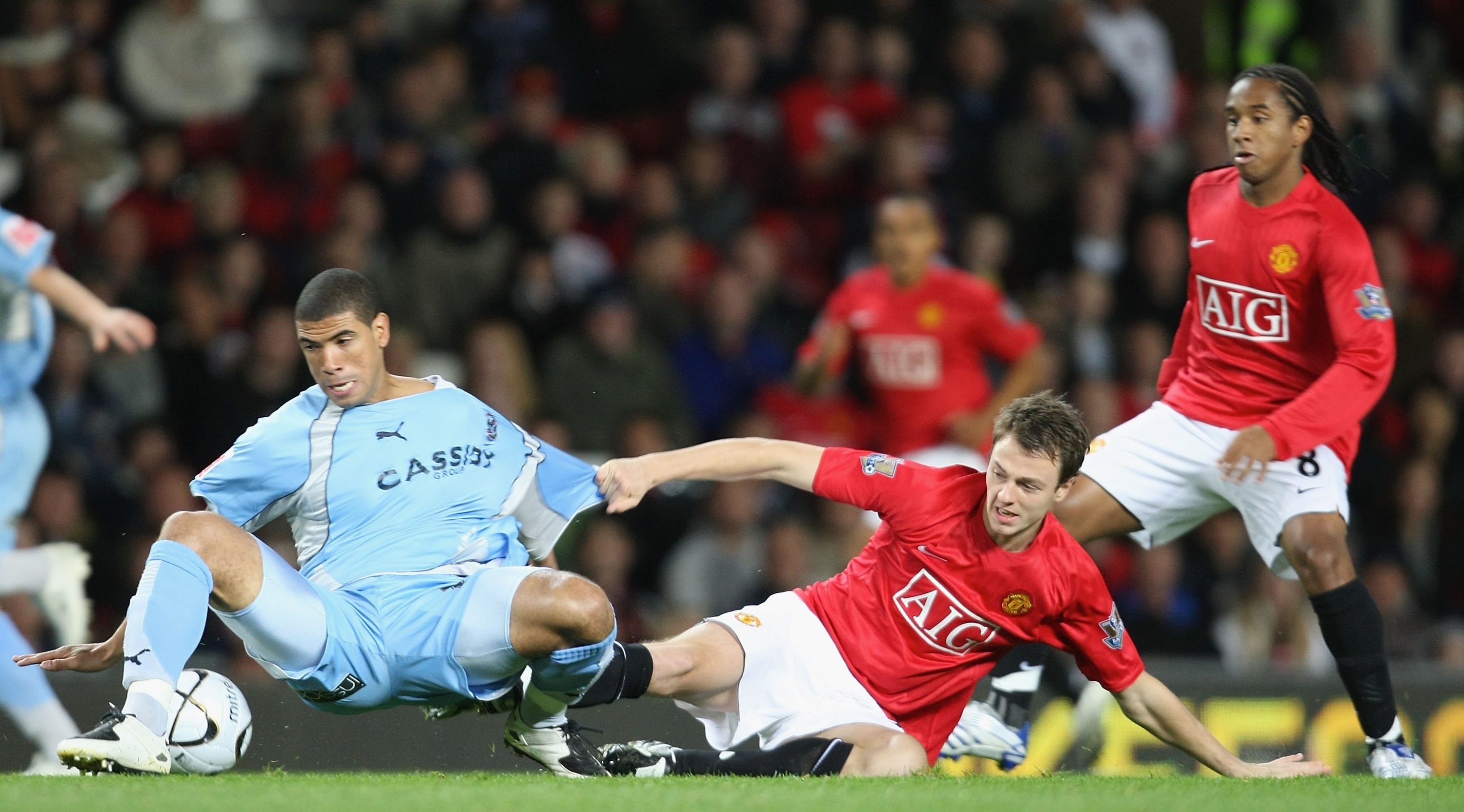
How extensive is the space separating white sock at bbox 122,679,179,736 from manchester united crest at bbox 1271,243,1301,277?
325 cm

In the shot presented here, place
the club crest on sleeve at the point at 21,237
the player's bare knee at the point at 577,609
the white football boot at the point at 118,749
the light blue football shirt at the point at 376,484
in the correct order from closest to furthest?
the white football boot at the point at 118,749 < the player's bare knee at the point at 577,609 < the light blue football shirt at the point at 376,484 < the club crest on sleeve at the point at 21,237

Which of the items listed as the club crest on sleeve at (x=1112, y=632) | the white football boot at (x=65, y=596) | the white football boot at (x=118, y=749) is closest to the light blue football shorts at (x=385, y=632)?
the white football boot at (x=118, y=749)

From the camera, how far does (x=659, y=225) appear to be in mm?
8703

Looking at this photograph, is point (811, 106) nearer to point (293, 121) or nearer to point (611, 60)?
→ point (611, 60)

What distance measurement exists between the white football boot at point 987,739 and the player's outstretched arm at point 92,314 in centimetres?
260

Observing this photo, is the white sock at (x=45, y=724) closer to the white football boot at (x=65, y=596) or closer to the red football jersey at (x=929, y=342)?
the white football boot at (x=65, y=596)

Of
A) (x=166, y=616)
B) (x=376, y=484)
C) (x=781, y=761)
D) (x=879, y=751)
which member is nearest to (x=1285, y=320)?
(x=879, y=751)

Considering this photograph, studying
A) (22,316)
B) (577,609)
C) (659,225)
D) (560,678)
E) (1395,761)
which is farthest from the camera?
(659,225)

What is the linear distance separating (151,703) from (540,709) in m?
0.98

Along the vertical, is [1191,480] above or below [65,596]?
above

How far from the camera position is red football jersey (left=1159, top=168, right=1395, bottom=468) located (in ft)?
16.1

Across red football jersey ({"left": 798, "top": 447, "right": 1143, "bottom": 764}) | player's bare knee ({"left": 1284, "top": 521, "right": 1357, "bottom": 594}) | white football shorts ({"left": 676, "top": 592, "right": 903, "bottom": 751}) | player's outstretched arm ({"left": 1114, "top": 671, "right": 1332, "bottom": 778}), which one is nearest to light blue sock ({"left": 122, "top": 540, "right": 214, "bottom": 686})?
white football shorts ({"left": 676, "top": 592, "right": 903, "bottom": 751})

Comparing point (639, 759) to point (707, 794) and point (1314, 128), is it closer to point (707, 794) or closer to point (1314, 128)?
point (707, 794)

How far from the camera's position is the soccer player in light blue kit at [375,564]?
160 inches
